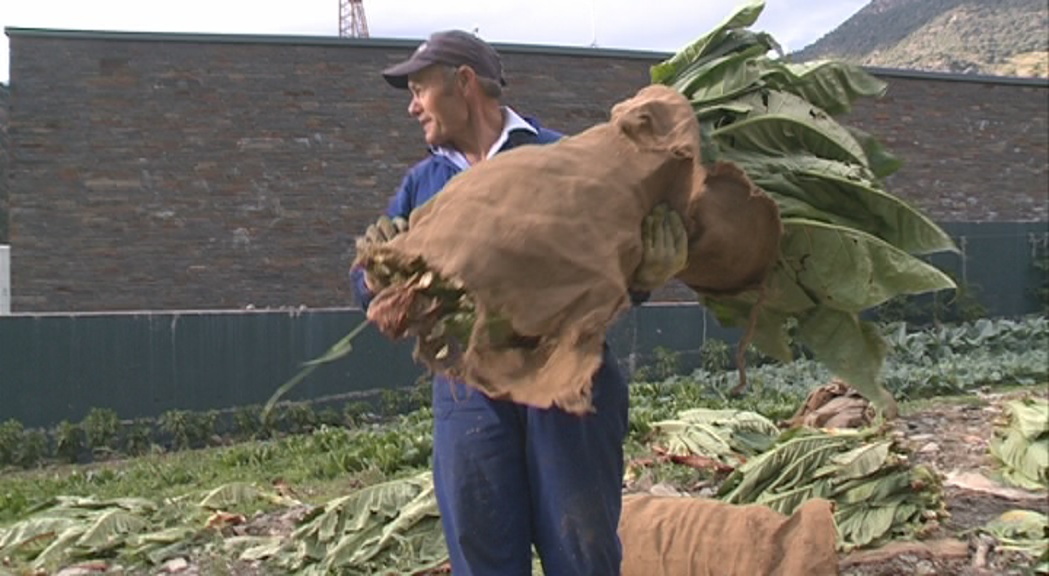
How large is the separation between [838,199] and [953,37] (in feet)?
182

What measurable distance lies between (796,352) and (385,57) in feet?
19.5

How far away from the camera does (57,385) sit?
32.5 ft

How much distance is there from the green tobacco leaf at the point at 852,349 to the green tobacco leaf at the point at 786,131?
1.26 feet

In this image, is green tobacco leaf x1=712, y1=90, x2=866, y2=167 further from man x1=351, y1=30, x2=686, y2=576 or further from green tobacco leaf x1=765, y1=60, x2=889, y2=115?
man x1=351, y1=30, x2=686, y2=576

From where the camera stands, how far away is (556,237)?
2.34 meters

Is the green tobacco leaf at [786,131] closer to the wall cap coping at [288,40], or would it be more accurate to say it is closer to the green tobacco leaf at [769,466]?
the green tobacco leaf at [769,466]

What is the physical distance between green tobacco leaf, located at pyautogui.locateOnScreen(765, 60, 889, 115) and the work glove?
1.12 m

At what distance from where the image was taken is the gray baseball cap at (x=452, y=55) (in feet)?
9.84

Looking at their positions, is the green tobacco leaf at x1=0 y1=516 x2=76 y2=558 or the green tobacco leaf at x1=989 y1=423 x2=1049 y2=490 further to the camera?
the green tobacco leaf at x1=989 y1=423 x2=1049 y2=490

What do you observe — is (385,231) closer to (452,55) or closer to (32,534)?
(452,55)

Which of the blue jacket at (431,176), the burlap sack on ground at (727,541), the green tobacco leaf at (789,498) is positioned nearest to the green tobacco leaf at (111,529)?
the burlap sack on ground at (727,541)

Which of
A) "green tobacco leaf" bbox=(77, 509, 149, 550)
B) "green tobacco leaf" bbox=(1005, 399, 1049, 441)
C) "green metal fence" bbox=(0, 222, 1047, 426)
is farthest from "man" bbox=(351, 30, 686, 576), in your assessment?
"green metal fence" bbox=(0, 222, 1047, 426)

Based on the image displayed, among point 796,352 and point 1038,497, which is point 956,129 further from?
point 1038,497

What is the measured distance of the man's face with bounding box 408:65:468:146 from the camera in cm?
301
